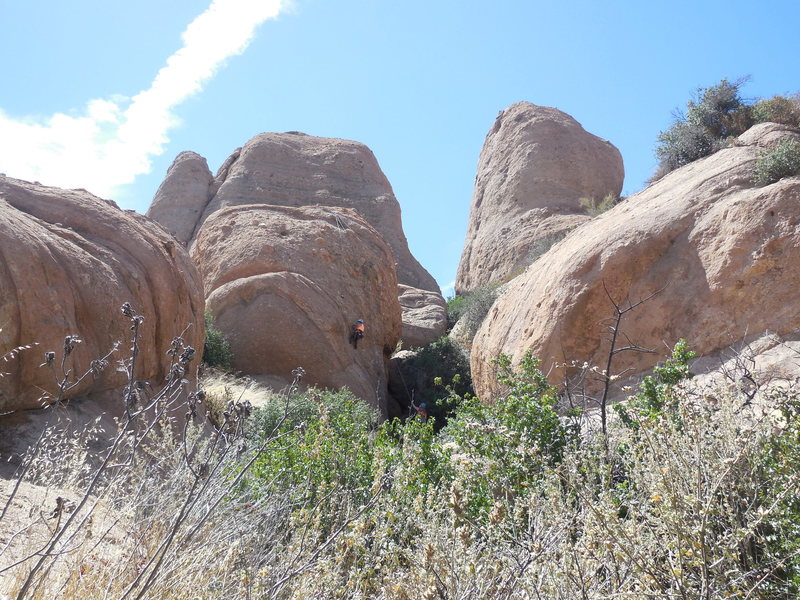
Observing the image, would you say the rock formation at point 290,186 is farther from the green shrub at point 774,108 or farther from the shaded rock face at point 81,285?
the shaded rock face at point 81,285

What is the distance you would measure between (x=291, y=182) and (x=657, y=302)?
2157 centimetres

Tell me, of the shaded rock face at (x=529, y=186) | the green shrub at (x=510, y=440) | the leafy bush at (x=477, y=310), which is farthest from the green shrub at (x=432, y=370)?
the green shrub at (x=510, y=440)

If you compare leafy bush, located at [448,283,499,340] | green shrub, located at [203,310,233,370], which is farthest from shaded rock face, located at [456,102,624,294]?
green shrub, located at [203,310,233,370]

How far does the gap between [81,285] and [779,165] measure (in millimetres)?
8684

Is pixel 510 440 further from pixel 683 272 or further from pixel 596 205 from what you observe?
pixel 596 205

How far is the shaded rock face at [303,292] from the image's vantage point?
14.9 meters

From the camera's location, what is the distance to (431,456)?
18.3 feet

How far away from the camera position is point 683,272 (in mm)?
8258

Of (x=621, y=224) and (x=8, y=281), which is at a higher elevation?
(x=621, y=224)

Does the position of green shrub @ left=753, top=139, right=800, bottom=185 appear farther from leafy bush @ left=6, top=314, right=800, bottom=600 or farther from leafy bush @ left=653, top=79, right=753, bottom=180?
leafy bush @ left=653, top=79, right=753, bottom=180

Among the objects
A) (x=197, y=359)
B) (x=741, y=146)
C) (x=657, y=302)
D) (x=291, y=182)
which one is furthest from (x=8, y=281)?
(x=291, y=182)

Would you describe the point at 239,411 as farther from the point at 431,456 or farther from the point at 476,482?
the point at 431,456

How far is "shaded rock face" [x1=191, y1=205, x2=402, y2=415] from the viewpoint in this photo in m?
14.9

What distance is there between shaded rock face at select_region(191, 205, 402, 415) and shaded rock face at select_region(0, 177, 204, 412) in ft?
12.2
